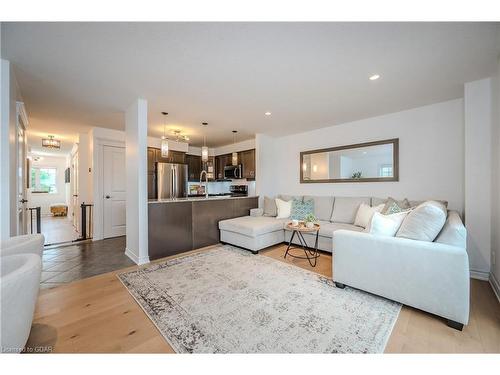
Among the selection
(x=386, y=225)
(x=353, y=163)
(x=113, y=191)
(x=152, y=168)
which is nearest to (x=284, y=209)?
(x=353, y=163)

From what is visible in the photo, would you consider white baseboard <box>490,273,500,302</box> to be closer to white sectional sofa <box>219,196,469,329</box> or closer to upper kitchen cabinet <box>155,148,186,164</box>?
white sectional sofa <box>219,196,469,329</box>

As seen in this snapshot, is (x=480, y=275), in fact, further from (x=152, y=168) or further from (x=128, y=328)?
(x=152, y=168)

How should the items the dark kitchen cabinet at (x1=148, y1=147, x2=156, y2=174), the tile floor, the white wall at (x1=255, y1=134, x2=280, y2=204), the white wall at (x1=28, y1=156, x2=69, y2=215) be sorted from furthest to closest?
the white wall at (x1=28, y1=156, x2=69, y2=215)
the dark kitchen cabinet at (x1=148, y1=147, x2=156, y2=174)
the white wall at (x1=255, y1=134, x2=280, y2=204)
the tile floor

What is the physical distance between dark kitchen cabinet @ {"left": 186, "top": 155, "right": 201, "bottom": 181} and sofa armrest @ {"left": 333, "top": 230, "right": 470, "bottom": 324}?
15.9ft

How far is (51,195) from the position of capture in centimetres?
837

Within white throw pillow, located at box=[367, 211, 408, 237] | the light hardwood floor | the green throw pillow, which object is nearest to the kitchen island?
the light hardwood floor

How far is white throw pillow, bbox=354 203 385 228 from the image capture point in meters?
3.20

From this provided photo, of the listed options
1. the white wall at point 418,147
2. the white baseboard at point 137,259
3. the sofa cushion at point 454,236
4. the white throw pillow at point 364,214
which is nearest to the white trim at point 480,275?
the white wall at point 418,147

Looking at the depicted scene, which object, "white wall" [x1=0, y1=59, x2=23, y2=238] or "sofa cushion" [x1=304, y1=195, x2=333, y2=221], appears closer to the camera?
"white wall" [x1=0, y1=59, x2=23, y2=238]

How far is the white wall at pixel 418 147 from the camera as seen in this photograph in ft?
9.50

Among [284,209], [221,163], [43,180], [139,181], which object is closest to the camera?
[139,181]

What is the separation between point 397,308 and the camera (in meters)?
1.82

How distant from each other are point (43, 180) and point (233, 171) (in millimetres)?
8558
